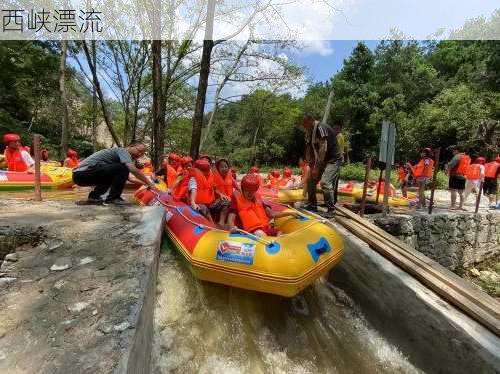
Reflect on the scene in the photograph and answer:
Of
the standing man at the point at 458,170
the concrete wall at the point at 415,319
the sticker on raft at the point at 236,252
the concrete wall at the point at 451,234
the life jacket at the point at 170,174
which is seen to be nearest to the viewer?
the concrete wall at the point at 415,319

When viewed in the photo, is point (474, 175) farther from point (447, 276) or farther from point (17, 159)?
point (17, 159)

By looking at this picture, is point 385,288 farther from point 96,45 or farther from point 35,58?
point 35,58

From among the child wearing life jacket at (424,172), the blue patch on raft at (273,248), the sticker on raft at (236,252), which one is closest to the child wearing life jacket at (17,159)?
the sticker on raft at (236,252)

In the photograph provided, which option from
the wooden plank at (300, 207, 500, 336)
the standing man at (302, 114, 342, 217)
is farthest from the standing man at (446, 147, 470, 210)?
the wooden plank at (300, 207, 500, 336)

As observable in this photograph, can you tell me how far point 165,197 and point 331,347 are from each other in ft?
10.7

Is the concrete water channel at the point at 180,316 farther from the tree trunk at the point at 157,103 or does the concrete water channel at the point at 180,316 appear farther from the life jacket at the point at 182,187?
the tree trunk at the point at 157,103

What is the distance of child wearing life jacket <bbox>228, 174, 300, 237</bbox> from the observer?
4.87 metres

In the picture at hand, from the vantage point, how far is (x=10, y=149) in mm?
8727

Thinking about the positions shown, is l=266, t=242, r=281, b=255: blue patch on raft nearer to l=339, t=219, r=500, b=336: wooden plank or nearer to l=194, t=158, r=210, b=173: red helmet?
l=339, t=219, r=500, b=336: wooden plank

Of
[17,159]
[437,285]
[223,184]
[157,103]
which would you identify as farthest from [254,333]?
[157,103]

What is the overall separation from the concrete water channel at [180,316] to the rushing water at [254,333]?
0.01 m

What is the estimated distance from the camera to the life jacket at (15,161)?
8688 mm

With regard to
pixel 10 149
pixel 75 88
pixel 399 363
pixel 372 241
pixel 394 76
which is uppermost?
pixel 394 76

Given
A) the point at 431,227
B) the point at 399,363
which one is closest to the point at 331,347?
the point at 399,363
